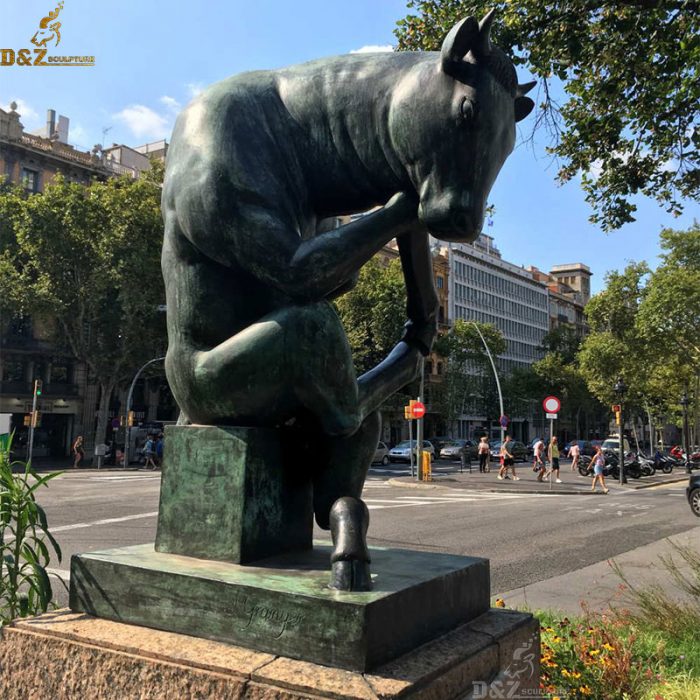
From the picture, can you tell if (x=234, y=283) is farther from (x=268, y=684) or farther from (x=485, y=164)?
(x=268, y=684)

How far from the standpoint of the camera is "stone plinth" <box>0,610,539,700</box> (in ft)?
5.28

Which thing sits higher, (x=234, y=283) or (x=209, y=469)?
(x=234, y=283)

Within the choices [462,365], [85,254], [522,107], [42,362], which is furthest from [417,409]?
[462,365]

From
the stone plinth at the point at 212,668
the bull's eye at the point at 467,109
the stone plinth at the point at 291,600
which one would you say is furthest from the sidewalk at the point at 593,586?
the bull's eye at the point at 467,109

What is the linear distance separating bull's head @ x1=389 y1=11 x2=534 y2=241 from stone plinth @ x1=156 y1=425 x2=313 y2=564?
911 mm

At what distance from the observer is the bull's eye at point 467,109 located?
1950 millimetres

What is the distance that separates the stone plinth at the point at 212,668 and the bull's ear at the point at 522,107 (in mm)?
1641

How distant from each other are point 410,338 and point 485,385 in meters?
61.5

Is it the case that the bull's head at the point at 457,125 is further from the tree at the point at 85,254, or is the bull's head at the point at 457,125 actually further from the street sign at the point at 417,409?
the tree at the point at 85,254

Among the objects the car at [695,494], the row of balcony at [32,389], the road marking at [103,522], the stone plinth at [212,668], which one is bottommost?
the road marking at [103,522]

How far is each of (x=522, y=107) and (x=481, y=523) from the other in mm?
11422

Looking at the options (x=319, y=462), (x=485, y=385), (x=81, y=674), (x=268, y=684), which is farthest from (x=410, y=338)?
(x=485, y=385)

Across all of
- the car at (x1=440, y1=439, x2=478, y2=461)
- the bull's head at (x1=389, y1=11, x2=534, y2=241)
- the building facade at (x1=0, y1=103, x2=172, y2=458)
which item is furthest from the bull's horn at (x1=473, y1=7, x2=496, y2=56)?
the car at (x1=440, y1=439, x2=478, y2=461)

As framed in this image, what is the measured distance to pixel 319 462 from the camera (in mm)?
2279
